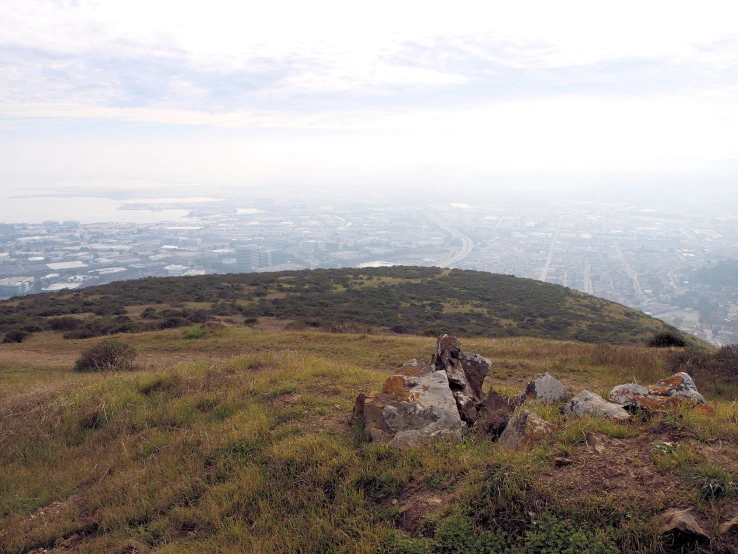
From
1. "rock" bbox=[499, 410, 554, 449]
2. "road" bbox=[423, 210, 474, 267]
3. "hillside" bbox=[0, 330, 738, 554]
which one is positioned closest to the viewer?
"hillside" bbox=[0, 330, 738, 554]

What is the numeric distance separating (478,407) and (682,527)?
324 cm

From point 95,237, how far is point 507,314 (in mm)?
85699

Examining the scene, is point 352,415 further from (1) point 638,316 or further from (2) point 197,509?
(1) point 638,316

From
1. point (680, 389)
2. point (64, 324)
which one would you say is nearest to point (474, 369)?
point (680, 389)

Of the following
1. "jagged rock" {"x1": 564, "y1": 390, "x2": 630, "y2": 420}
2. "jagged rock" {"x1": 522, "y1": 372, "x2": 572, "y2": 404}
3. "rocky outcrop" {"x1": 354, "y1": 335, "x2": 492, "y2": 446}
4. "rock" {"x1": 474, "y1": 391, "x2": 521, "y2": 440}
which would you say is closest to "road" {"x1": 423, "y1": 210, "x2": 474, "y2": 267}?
"jagged rock" {"x1": 522, "y1": 372, "x2": 572, "y2": 404}

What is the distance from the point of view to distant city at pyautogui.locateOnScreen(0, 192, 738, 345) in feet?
154

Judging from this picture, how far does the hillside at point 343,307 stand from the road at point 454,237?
89.3 ft

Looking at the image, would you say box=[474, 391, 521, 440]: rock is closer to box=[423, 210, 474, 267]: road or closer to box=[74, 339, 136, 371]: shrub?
box=[74, 339, 136, 371]: shrub

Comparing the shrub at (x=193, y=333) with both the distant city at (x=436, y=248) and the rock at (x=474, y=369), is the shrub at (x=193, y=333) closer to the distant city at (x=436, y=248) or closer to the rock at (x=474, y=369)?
the rock at (x=474, y=369)

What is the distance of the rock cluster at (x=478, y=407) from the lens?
5.05 metres

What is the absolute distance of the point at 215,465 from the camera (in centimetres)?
528

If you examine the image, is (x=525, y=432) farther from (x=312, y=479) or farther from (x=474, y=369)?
(x=474, y=369)

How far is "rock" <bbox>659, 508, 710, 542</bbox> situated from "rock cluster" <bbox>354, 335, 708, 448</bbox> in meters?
1.45

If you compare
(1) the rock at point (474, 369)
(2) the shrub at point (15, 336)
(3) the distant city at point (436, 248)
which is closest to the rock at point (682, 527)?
(1) the rock at point (474, 369)
